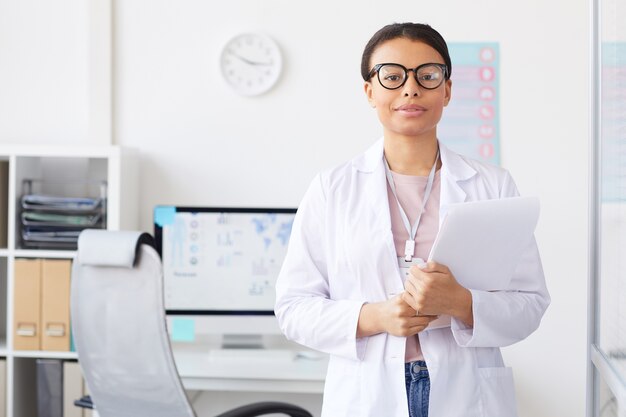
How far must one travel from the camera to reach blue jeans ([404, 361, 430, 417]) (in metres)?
1.63

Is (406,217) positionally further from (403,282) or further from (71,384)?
(71,384)

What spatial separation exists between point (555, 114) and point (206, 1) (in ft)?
5.11

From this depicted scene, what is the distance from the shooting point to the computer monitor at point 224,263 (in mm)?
3492

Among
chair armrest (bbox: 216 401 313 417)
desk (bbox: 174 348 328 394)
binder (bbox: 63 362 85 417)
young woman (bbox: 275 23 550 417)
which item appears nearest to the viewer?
young woman (bbox: 275 23 550 417)

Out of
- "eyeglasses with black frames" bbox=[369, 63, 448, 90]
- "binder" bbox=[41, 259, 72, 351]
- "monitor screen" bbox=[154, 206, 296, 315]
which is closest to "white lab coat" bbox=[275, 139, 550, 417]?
"eyeglasses with black frames" bbox=[369, 63, 448, 90]

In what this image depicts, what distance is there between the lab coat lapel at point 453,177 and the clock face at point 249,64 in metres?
2.01

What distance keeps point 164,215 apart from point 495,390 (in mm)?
2125

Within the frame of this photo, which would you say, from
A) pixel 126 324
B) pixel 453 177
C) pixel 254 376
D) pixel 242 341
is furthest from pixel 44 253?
pixel 453 177

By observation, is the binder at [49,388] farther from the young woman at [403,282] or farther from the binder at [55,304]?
the young woman at [403,282]

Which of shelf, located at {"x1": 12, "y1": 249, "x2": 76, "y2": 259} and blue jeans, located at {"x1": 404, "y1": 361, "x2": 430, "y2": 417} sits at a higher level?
shelf, located at {"x1": 12, "y1": 249, "x2": 76, "y2": 259}

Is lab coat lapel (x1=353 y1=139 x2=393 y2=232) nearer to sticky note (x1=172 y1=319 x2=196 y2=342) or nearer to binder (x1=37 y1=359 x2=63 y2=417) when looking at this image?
sticky note (x1=172 y1=319 x2=196 y2=342)

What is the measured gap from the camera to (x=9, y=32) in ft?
12.5

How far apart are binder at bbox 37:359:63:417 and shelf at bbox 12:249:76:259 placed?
1.35 ft

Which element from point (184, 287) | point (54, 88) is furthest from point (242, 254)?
point (54, 88)
